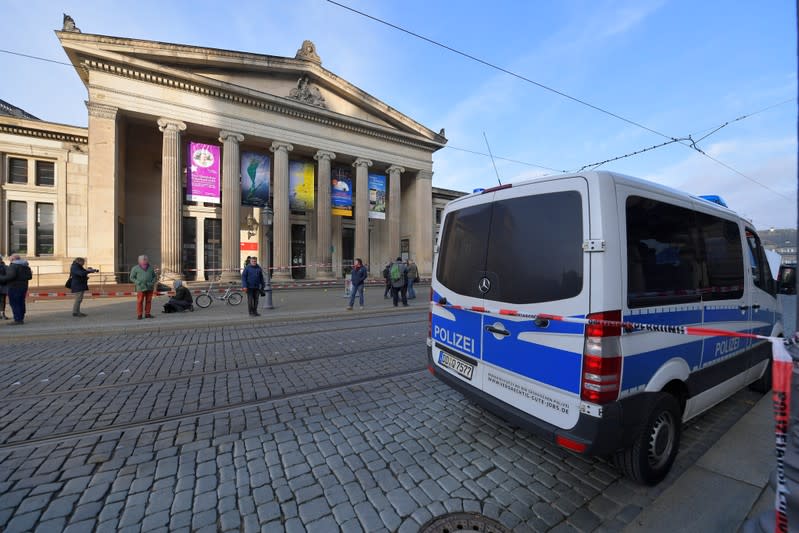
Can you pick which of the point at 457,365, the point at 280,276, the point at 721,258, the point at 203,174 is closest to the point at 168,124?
the point at 203,174

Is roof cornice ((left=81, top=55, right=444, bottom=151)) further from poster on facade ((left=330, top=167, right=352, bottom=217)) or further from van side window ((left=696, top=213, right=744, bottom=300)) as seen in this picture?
van side window ((left=696, top=213, right=744, bottom=300))

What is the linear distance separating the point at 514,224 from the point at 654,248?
39.7 inches

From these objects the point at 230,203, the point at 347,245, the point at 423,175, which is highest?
the point at 423,175

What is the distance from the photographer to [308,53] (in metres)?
23.9

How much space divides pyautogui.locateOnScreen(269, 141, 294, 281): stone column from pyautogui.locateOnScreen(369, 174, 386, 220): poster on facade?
6.79 meters

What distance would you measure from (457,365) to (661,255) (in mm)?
1954

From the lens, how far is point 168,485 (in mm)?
2424

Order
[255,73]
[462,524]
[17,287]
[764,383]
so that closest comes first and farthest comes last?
[462,524], [764,383], [17,287], [255,73]

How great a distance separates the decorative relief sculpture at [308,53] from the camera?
23792 millimetres

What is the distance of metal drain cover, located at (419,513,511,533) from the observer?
201 cm

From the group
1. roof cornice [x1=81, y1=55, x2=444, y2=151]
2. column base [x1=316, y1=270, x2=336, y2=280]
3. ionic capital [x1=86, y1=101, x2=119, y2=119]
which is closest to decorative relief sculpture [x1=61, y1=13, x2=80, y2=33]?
roof cornice [x1=81, y1=55, x2=444, y2=151]

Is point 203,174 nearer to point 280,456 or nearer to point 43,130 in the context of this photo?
point 43,130

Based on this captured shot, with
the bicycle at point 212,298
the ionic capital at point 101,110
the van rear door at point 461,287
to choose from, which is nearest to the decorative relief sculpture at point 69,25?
the ionic capital at point 101,110

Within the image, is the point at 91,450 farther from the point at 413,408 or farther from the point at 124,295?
the point at 124,295
